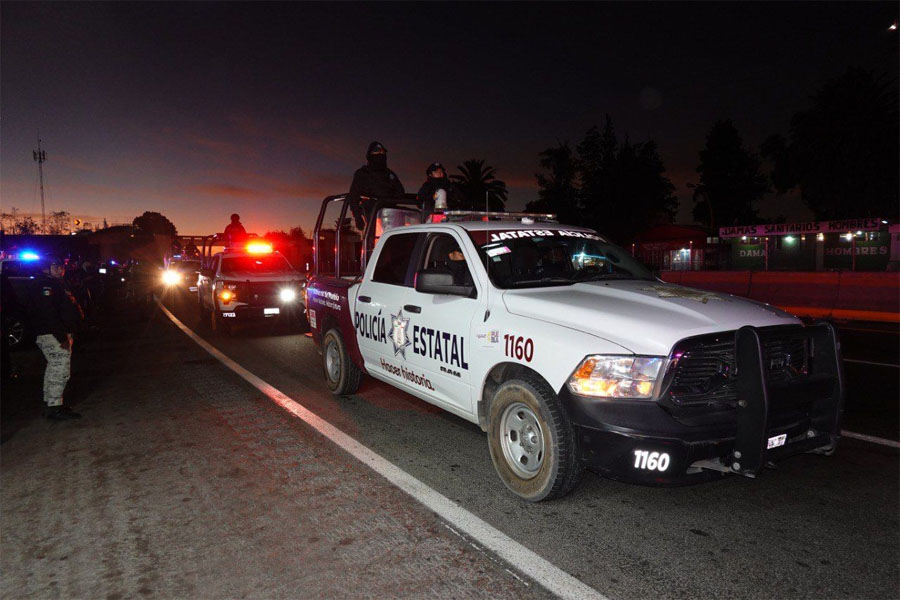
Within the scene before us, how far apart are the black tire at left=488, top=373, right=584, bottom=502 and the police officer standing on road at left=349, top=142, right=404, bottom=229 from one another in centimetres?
471

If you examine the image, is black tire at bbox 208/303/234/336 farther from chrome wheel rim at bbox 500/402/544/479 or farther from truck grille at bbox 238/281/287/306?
chrome wheel rim at bbox 500/402/544/479

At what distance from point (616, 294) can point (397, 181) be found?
210 inches

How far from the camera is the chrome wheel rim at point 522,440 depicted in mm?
3834

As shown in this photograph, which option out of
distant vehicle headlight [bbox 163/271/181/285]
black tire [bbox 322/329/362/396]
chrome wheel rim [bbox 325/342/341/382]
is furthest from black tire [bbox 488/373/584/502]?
distant vehicle headlight [bbox 163/271/181/285]

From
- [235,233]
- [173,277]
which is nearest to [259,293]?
[235,233]

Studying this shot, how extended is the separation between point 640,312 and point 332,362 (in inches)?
167

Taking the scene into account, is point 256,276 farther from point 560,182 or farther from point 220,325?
point 560,182

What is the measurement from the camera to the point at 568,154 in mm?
58625

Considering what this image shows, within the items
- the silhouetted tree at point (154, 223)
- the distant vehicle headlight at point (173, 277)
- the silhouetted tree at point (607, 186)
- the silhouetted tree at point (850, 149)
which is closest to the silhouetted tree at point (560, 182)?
the silhouetted tree at point (607, 186)

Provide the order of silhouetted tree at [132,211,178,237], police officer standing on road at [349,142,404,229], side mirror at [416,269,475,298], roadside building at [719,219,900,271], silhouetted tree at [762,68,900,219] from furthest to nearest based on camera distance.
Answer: silhouetted tree at [132,211,178,237], silhouetted tree at [762,68,900,219], roadside building at [719,219,900,271], police officer standing on road at [349,142,404,229], side mirror at [416,269,475,298]

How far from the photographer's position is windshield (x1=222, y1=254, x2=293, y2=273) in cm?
1334

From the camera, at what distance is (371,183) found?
8.41 metres

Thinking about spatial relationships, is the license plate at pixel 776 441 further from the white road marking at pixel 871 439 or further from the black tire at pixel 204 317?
the black tire at pixel 204 317

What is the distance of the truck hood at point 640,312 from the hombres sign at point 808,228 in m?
34.3
